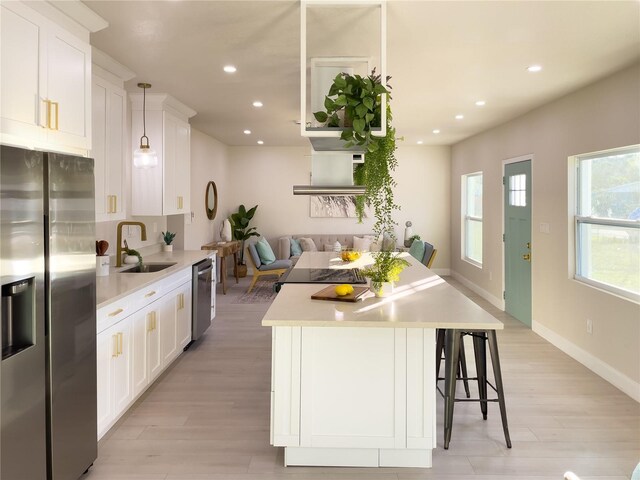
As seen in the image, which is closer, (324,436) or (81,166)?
(81,166)

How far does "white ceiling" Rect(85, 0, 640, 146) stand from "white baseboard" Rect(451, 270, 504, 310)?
2.76m

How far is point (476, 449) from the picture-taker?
280 centimetres

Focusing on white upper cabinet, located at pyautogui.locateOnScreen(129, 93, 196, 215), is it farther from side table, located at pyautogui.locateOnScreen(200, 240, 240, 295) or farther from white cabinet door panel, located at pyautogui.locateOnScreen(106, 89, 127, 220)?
side table, located at pyautogui.locateOnScreen(200, 240, 240, 295)

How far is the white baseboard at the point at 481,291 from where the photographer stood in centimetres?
663

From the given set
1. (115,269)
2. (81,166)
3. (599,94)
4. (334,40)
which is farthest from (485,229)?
(81,166)

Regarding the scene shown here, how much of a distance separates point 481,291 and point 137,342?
5.66 meters

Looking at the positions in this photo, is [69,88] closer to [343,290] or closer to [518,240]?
[343,290]

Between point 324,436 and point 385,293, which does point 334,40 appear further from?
point 324,436

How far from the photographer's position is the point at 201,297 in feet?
16.0

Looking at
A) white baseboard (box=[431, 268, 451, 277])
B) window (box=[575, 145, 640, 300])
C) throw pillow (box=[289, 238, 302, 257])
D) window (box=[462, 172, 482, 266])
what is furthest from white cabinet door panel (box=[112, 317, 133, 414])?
white baseboard (box=[431, 268, 451, 277])

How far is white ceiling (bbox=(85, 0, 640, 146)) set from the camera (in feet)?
9.12

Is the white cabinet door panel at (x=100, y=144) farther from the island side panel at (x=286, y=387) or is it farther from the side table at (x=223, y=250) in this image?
the side table at (x=223, y=250)

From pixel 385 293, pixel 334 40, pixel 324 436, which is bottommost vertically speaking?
pixel 324 436

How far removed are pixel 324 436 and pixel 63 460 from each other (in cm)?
130
